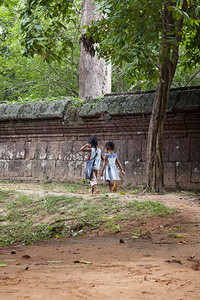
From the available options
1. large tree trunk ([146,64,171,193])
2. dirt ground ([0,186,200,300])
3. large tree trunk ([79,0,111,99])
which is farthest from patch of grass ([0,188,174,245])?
large tree trunk ([79,0,111,99])

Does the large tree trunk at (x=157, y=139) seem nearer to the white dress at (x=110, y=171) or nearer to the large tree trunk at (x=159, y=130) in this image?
the large tree trunk at (x=159, y=130)

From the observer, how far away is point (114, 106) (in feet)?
26.4

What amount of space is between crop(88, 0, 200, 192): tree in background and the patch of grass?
150 cm

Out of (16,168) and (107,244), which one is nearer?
(107,244)

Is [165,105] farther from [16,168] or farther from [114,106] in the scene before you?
[16,168]

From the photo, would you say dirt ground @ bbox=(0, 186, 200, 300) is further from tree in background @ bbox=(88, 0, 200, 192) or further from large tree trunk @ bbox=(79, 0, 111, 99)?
large tree trunk @ bbox=(79, 0, 111, 99)

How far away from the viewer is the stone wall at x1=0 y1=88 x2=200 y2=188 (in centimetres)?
730

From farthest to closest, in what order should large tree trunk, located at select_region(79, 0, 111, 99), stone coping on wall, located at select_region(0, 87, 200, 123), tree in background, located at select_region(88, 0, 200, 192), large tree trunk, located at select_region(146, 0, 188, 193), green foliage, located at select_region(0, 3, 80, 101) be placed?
green foliage, located at select_region(0, 3, 80, 101)
large tree trunk, located at select_region(79, 0, 111, 99)
stone coping on wall, located at select_region(0, 87, 200, 123)
large tree trunk, located at select_region(146, 0, 188, 193)
tree in background, located at select_region(88, 0, 200, 192)

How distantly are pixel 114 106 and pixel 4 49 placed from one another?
12.9m

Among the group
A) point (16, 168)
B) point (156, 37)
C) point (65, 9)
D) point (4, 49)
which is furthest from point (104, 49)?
point (4, 49)

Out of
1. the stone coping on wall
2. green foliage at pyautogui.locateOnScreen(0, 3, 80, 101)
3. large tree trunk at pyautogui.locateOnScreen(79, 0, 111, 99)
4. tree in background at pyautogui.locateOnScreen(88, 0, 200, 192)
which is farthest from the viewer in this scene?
green foliage at pyautogui.locateOnScreen(0, 3, 80, 101)

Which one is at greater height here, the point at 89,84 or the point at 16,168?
the point at 89,84

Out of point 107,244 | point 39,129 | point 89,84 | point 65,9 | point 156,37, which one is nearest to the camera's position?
point 107,244

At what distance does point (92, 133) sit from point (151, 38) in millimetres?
3408
